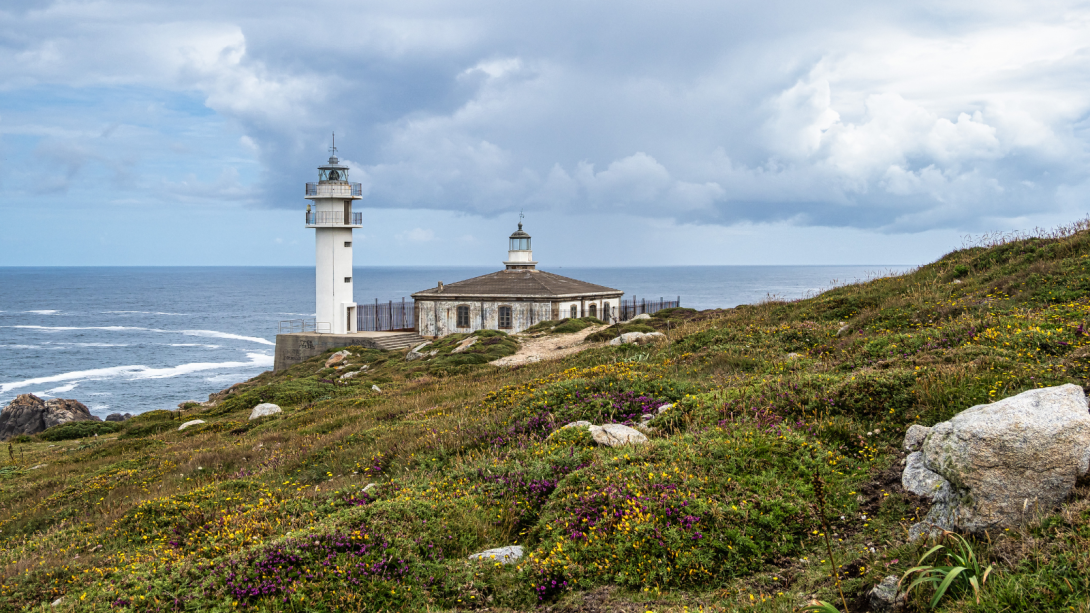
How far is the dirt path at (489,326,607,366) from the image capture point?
27.1 metres

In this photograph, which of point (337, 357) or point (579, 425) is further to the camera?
point (337, 357)

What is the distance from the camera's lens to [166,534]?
9164 mm

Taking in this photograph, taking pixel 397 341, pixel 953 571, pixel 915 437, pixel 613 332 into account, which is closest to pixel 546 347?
pixel 613 332

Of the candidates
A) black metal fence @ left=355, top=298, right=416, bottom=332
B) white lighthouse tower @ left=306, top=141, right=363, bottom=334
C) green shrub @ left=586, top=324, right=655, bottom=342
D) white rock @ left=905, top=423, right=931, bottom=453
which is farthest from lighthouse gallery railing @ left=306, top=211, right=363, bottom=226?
white rock @ left=905, top=423, right=931, bottom=453

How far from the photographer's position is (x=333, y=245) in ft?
171

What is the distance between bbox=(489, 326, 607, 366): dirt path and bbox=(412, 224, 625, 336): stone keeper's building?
10.6 meters

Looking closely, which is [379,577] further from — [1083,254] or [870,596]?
[1083,254]

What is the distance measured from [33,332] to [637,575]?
121649 millimetres

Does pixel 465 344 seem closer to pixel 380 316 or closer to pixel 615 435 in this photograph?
pixel 615 435

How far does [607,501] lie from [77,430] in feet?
87.6

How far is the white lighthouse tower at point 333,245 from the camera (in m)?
51.6

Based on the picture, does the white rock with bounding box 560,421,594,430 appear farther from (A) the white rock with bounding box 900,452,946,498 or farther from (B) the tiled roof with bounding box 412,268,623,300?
(B) the tiled roof with bounding box 412,268,623,300

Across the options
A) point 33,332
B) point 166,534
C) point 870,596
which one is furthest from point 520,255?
point 33,332

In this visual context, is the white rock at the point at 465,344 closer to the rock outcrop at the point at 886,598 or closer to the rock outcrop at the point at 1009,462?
the rock outcrop at the point at 1009,462
